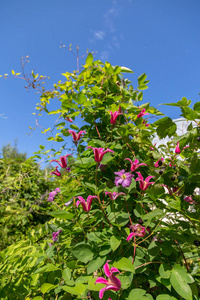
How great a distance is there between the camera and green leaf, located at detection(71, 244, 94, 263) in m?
0.79

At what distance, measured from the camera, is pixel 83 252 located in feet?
2.65

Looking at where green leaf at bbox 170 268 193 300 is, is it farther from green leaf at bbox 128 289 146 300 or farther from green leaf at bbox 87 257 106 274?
green leaf at bbox 87 257 106 274

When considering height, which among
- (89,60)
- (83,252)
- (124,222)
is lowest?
(83,252)

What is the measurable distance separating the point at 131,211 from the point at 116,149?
320 mm

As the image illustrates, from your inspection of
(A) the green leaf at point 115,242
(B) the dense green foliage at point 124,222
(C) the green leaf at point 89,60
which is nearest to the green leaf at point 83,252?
(B) the dense green foliage at point 124,222

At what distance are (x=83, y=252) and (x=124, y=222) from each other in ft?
0.65

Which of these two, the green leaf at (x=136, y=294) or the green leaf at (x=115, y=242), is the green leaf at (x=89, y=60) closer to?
the green leaf at (x=115, y=242)

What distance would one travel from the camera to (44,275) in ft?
3.36

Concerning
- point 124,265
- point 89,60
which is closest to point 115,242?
point 124,265

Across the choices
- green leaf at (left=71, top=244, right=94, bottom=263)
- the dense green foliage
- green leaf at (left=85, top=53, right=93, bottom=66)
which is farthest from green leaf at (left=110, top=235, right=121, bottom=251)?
green leaf at (left=85, top=53, right=93, bottom=66)

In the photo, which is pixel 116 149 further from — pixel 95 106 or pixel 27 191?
pixel 27 191

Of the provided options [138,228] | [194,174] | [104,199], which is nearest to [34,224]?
[104,199]

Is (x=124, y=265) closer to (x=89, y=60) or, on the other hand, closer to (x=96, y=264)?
(x=96, y=264)

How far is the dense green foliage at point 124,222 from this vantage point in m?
0.76
